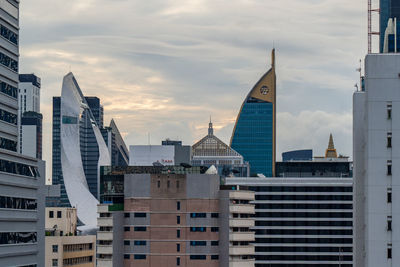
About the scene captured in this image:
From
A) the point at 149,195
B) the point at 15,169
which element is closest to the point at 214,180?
the point at 149,195

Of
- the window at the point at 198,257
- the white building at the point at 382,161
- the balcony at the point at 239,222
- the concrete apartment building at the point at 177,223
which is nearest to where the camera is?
the white building at the point at 382,161

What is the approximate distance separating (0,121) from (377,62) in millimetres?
76834

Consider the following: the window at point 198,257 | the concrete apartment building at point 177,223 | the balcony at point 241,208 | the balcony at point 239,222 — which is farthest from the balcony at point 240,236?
the window at point 198,257

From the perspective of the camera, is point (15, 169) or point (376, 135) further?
point (15, 169)

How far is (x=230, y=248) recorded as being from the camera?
605 ft

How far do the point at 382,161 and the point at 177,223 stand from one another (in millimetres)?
87213

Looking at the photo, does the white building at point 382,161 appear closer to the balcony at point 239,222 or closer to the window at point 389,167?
the window at point 389,167

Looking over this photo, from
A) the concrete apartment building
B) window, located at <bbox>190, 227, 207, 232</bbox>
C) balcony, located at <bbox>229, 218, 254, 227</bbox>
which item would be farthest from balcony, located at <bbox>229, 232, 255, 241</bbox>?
window, located at <bbox>190, 227, 207, 232</bbox>

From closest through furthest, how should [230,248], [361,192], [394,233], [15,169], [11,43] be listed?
[394,233], [361,192], [15,169], [11,43], [230,248]

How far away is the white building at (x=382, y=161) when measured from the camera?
10319 cm

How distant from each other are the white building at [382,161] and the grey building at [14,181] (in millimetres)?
65382

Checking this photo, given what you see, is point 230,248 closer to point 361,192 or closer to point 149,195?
point 149,195

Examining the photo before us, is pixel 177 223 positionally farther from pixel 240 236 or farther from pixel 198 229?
pixel 240 236

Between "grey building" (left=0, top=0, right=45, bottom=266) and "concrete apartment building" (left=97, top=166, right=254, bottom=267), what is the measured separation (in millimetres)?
16029
